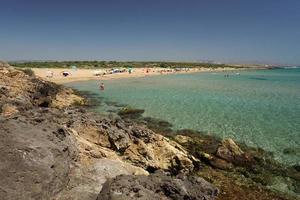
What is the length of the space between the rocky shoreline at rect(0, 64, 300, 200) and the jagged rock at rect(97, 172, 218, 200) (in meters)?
0.02

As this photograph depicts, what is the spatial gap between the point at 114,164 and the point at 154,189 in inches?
80.3

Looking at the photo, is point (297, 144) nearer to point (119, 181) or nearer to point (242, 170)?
point (242, 170)

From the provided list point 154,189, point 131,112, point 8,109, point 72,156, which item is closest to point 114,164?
point 72,156

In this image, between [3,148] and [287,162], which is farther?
[287,162]

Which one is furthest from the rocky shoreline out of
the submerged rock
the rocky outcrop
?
the submerged rock

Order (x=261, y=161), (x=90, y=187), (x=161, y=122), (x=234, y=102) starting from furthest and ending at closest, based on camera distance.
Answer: (x=234, y=102), (x=161, y=122), (x=261, y=161), (x=90, y=187)

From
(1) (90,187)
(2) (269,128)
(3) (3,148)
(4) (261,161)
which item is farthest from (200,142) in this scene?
(3) (3,148)

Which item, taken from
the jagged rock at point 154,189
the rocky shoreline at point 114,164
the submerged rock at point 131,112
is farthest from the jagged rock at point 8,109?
the submerged rock at point 131,112

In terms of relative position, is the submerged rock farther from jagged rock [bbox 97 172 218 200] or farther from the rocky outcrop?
jagged rock [bbox 97 172 218 200]

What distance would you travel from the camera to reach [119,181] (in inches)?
269

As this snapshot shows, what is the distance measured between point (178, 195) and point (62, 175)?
2.79m

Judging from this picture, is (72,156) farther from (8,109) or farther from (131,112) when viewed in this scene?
(131,112)

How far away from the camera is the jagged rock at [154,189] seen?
6406 mm

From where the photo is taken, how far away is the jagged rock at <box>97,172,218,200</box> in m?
6.41
